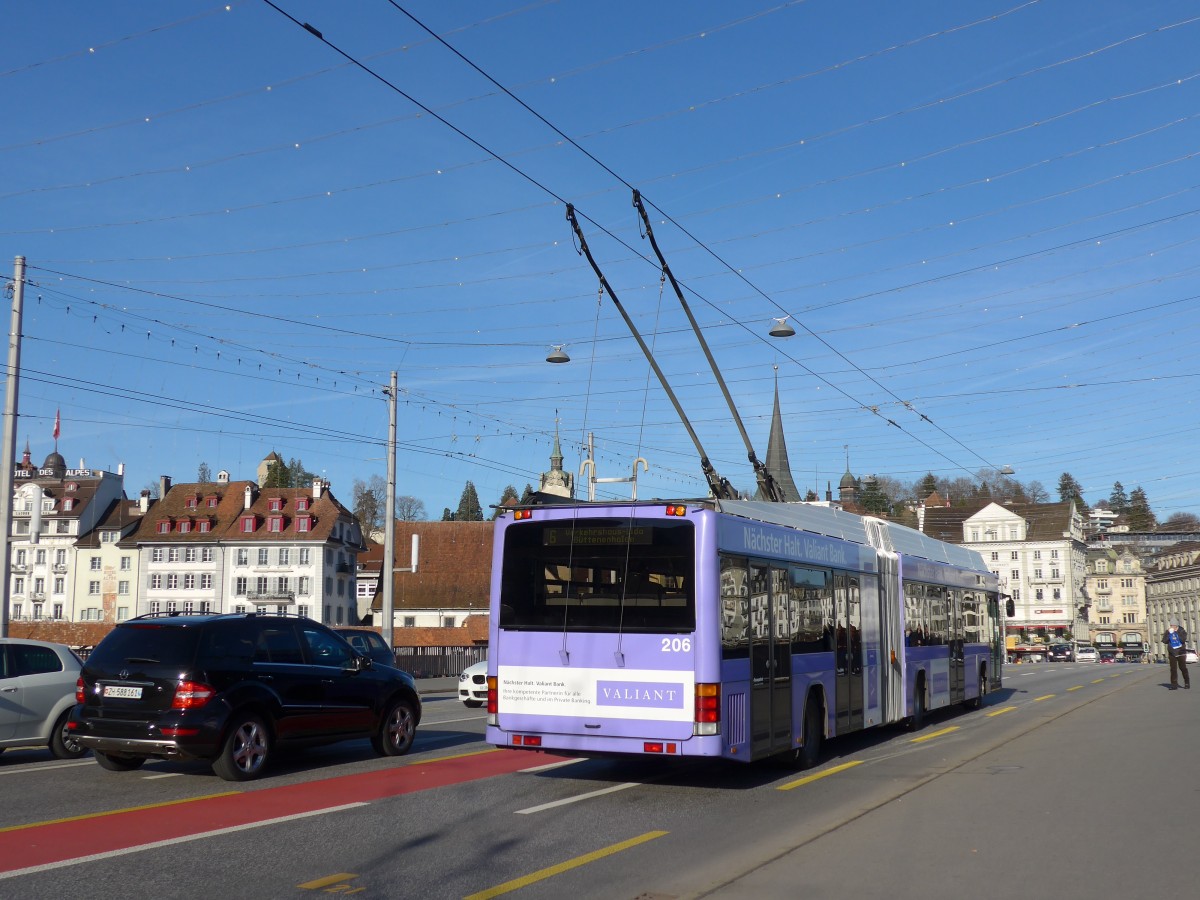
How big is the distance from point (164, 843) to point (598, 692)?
428 centimetres

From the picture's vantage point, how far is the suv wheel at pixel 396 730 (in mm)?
14859

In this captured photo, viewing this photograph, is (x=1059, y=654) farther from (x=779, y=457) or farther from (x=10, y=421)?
(x=10, y=421)

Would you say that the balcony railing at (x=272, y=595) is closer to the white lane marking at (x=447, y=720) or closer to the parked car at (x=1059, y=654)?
the parked car at (x=1059, y=654)

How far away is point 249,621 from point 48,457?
13072 centimetres

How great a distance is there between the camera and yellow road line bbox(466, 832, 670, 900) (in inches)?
295

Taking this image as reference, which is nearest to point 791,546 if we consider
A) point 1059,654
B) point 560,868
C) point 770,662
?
point 770,662

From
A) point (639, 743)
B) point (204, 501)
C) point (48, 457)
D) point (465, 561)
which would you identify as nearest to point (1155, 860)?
point (639, 743)

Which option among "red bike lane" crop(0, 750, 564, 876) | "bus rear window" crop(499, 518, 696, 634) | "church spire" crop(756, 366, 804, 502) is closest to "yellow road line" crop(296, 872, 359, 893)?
"red bike lane" crop(0, 750, 564, 876)

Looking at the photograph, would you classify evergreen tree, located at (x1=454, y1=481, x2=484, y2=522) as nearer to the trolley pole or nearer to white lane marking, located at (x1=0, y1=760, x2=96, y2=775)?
the trolley pole

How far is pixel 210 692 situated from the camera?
12.1m

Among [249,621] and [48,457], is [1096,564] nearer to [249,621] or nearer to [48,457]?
[48,457]

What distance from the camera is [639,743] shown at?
38.1ft

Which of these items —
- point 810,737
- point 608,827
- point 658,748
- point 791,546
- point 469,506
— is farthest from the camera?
point 469,506

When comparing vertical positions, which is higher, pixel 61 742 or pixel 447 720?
pixel 61 742
